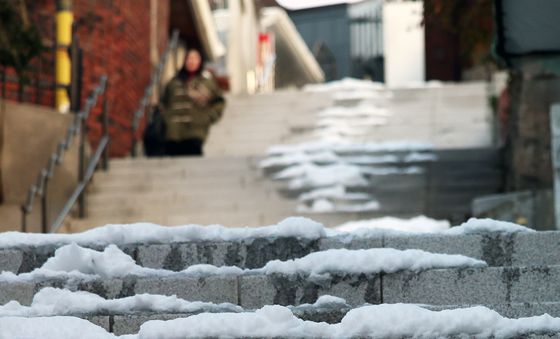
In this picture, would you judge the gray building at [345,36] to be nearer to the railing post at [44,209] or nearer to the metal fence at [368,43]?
the metal fence at [368,43]

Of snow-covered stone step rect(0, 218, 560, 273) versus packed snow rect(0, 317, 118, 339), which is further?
snow-covered stone step rect(0, 218, 560, 273)

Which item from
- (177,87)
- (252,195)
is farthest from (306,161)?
(177,87)

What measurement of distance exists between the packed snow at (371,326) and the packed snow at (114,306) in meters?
0.42

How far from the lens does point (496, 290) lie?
Answer: 158 inches

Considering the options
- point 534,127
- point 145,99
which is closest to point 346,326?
point 534,127

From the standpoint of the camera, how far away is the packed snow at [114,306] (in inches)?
150

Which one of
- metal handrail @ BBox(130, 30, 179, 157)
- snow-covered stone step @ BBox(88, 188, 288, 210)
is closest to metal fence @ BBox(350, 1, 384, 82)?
metal handrail @ BBox(130, 30, 179, 157)

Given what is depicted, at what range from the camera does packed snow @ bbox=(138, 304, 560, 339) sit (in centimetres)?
336

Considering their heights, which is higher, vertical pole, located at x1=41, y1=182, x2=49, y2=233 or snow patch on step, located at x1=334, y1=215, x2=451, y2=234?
vertical pole, located at x1=41, y1=182, x2=49, y2=233

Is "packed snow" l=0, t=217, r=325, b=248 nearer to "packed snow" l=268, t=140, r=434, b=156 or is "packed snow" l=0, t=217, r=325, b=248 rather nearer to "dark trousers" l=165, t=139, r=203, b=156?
"packed snow" l=268, t=140, r=434, b=156

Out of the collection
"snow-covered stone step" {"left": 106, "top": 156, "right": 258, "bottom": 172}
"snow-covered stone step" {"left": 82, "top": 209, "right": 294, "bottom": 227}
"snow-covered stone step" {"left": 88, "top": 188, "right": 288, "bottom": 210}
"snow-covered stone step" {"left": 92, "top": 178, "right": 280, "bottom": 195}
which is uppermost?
"snow-covered stone step" {"left": 106, "top": 156, "right": 258, "bottom": 172}

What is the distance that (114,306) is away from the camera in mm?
3812

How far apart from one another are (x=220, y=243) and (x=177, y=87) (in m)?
8.34

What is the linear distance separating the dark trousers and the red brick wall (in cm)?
99
